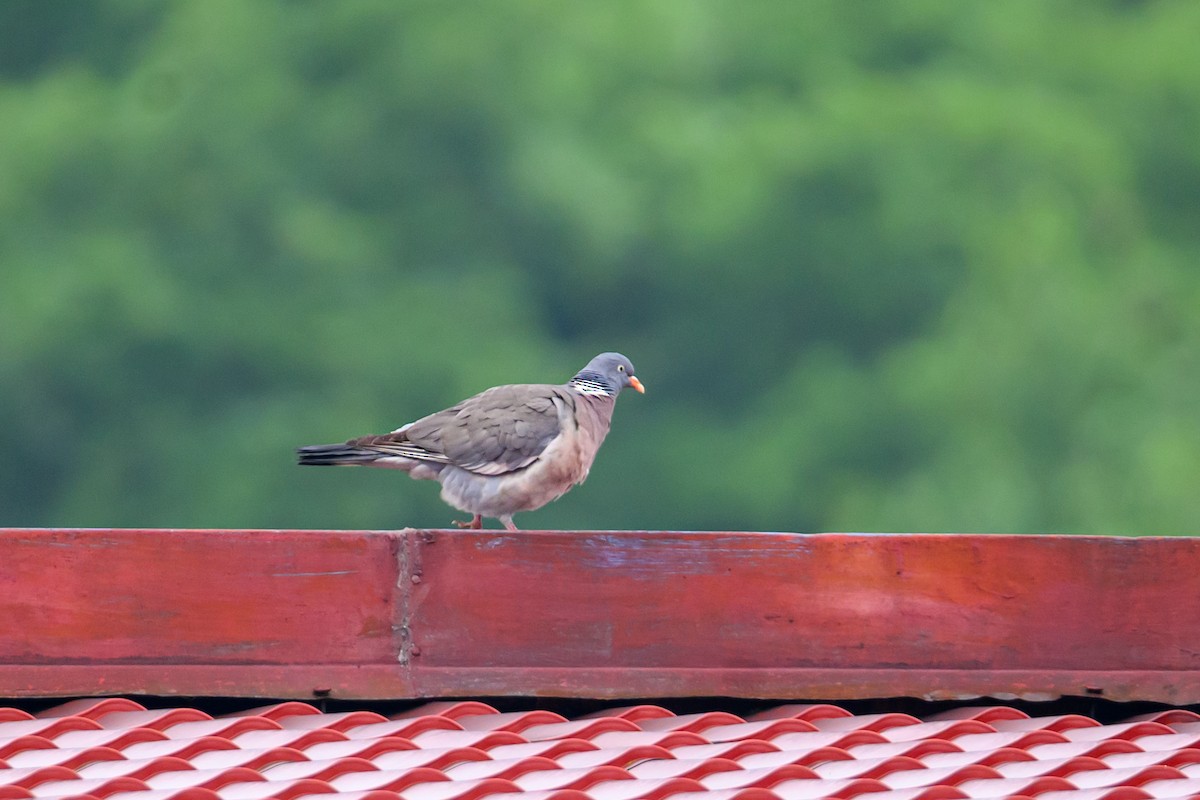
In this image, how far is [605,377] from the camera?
243 inches

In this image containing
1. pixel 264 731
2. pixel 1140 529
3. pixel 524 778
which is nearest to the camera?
pixel 524 778

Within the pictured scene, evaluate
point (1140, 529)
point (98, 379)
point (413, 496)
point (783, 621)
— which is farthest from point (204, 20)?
point (783, 621)

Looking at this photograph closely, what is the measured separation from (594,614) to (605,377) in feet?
5.61

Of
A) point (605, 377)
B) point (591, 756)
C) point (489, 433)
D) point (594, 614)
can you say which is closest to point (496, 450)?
point (489, 433)

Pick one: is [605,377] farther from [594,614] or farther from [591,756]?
[591,756]

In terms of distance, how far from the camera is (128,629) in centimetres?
446

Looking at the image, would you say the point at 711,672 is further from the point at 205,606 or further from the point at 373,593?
the point at 205,606

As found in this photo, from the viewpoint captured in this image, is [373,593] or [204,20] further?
[204,20]

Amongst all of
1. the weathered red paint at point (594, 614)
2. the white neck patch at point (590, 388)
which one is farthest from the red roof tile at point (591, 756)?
the white neck patch at point (590, 388)

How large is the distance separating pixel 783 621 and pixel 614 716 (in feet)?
1.55

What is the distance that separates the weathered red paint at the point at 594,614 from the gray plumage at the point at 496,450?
958 millimetres

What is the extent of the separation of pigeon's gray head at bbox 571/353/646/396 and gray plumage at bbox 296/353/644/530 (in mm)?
321

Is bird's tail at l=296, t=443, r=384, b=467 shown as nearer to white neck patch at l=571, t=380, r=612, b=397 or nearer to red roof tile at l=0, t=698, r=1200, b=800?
white neck patch at l=571, t=380, r=612, b=397

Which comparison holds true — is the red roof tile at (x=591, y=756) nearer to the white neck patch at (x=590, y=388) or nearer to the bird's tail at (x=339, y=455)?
the bird's tail at (x=339, y=455)
